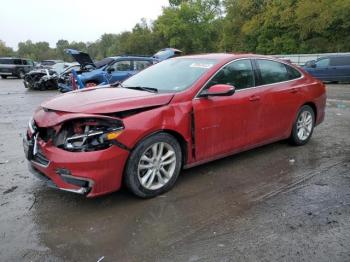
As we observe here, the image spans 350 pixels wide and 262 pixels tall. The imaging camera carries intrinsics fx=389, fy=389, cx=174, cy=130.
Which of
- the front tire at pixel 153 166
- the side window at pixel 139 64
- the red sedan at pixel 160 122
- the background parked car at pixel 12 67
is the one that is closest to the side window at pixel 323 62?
the side window at pixel 139 64

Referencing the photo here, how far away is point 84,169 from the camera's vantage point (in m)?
3.76

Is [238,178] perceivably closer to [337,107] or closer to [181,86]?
[181,86]

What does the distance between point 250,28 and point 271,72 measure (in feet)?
150

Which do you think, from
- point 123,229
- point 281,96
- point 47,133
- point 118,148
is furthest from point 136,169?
point 281,96

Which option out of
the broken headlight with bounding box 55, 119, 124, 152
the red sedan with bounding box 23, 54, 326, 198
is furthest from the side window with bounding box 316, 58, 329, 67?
the broken headlight with bounding box 55, 119, 124, 152

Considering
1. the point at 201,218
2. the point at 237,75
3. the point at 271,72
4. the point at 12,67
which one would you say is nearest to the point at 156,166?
the point at 201,218

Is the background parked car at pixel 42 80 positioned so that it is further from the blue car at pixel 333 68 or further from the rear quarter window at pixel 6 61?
the rear quarter window at pixel 6 61

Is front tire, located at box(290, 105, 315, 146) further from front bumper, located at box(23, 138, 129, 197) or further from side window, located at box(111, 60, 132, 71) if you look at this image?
side window, located at box(111, 60, 132, 71)

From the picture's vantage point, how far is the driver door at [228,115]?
468cm

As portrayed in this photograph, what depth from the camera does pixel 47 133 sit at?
4070 mm

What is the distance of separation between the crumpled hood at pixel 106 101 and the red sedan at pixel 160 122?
11 mm

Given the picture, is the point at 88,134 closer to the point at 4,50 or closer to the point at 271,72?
the point at 271,72

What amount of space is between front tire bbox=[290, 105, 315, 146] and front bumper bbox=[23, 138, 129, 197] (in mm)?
3408

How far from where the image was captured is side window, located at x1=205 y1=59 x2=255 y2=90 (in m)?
4.99
